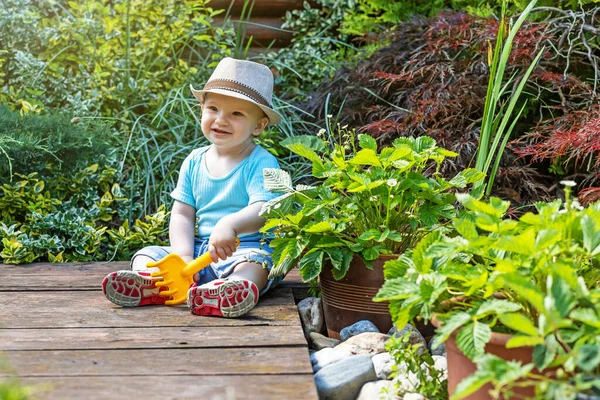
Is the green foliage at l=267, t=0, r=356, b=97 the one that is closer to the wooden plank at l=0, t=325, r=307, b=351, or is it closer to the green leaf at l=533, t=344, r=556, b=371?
the wooden plank at l=0, t=325, r=307, b=351

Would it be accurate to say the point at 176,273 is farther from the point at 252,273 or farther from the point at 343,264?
the point at 343,264

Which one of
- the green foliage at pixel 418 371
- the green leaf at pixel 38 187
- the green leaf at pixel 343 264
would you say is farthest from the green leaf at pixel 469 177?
the green leaf at pixel 38 187

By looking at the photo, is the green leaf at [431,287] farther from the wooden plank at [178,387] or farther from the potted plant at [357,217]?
the potted plant at [357,217]

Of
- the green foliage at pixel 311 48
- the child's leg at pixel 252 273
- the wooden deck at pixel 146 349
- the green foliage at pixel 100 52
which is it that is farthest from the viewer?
the green foliage at pixel 311 48

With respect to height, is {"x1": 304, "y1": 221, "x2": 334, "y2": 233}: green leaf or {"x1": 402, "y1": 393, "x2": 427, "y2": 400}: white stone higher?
{"x1": 304, "y1": 221, "x2": 334, "y2": 233}: green leaf

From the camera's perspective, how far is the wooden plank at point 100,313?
249 cm

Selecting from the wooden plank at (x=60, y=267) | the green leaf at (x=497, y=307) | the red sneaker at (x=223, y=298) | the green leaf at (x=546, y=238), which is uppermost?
→ the green leaf at (x=546, y=238)

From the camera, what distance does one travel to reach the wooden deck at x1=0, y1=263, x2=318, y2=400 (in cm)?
188

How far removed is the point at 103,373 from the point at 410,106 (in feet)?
7.73

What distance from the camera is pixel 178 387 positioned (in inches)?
73.9

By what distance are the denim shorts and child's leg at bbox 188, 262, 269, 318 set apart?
220 millimetres

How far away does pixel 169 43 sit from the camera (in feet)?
16.3

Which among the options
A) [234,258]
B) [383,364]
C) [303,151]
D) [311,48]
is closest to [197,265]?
[234,258]

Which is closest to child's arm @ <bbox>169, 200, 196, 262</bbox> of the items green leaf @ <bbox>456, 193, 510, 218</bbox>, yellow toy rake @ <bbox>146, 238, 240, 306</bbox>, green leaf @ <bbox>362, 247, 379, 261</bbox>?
yellow toy rake @ <bbox>146, 238, 240, 306</bbox>
